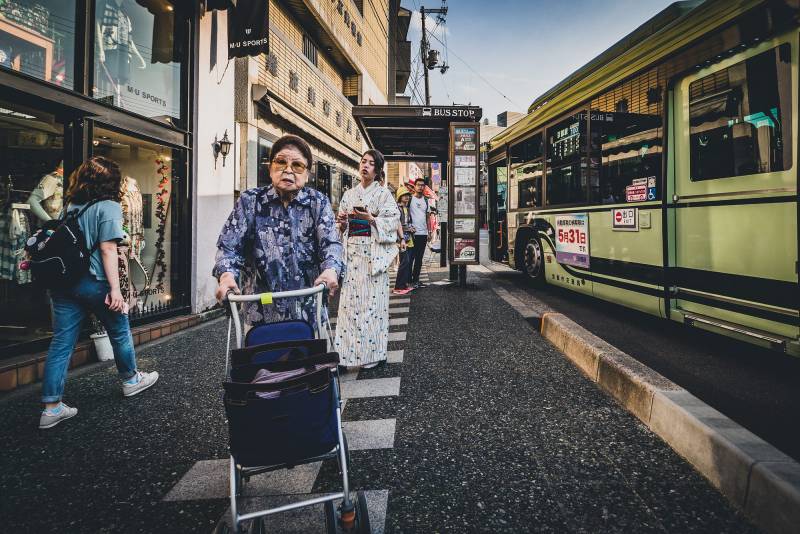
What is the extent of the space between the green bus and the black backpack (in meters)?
5.13

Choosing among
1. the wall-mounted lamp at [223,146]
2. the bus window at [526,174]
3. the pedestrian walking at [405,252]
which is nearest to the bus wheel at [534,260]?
the bus window at [526,174]

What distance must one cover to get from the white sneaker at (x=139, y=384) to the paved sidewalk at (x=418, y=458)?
0.08 metres

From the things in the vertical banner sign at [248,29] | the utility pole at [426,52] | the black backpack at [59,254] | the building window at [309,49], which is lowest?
the black backpack at [59,254]

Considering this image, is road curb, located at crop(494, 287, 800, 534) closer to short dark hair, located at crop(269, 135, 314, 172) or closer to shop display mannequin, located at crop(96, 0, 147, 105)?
short dark hair, located at crop(269, 135, 314, 172)

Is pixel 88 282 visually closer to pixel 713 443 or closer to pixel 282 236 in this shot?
pixel 282 236

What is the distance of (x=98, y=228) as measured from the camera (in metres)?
3.31

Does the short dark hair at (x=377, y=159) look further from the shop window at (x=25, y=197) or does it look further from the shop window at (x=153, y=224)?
the shop window at (x=153, y=224)

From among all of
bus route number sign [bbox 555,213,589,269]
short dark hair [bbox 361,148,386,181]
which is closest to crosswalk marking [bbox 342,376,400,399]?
short dark hair [bbox 361,148,386,181]

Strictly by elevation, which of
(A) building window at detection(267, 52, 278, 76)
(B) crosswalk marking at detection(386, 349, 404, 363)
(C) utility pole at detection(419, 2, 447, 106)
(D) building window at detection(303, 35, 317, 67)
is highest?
(C) utility pole at detection(419, 2, 447, 106)

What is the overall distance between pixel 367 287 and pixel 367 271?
150 millimetres

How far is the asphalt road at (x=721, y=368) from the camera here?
2.80 meters

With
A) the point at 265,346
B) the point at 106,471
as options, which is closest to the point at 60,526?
the point at 106,471

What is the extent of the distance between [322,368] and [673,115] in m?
4.62

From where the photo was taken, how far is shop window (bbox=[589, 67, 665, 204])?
15.6 feet
